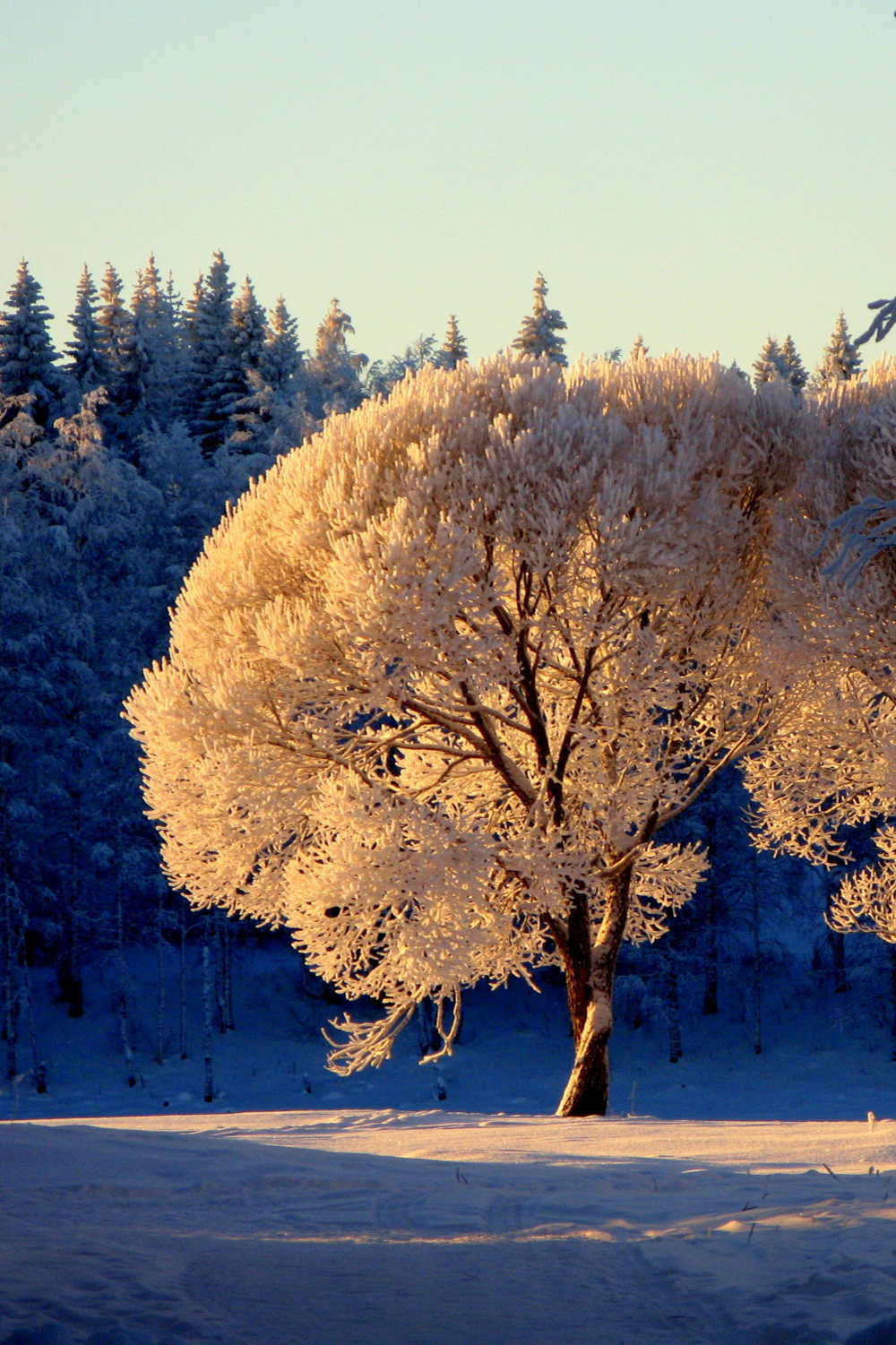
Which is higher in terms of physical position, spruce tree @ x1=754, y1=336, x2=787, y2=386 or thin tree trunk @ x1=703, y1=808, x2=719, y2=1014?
spruce tree @ x1=754, y1=336, x2=787, y2=386

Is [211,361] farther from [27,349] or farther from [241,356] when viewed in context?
[27,349]

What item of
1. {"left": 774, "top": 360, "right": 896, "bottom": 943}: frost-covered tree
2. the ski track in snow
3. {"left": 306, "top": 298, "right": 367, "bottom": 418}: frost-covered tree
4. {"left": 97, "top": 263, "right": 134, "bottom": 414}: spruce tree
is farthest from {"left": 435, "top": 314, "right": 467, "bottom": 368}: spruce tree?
the ski track in snow

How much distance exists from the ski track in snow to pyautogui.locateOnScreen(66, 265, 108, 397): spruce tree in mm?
49619

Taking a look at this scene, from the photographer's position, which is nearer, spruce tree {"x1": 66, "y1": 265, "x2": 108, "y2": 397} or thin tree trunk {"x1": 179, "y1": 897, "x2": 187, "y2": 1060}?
thin tree trunk {"x1": 179, "y1": 897, "x2": 187, "y2": 1060}

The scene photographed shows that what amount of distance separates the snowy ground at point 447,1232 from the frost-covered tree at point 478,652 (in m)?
3.38

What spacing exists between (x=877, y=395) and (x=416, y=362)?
67036mm

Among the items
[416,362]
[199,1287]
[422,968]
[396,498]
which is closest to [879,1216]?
[199,1287]

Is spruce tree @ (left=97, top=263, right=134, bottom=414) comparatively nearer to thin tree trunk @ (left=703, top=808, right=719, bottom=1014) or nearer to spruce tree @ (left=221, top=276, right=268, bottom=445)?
spruce tree @ (left=221, top=276, right=268, bottom=445)

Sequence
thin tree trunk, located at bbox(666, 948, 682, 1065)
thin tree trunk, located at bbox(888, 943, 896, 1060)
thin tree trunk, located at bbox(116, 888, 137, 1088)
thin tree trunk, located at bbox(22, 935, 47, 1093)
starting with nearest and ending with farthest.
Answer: thin tree trunk, located at bbox(22, 935, 47, 1093), thin tree trunk, located at bbox(116, 888, 137, 1088), thin tree trunk, located at bbox(888, 943, 896, 1060), thin tree trunk, located at bbox(666, 948, 682, 1065)

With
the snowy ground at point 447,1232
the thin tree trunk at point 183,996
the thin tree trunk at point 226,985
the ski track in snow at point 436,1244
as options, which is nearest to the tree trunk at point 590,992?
the snowy ground at point 447,1232

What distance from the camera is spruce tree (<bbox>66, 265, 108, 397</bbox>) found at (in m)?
54.5

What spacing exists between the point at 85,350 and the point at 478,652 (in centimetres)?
4595

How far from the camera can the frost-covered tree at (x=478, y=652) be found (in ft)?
49.4

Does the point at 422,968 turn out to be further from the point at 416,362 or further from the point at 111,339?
the point at 416,362
